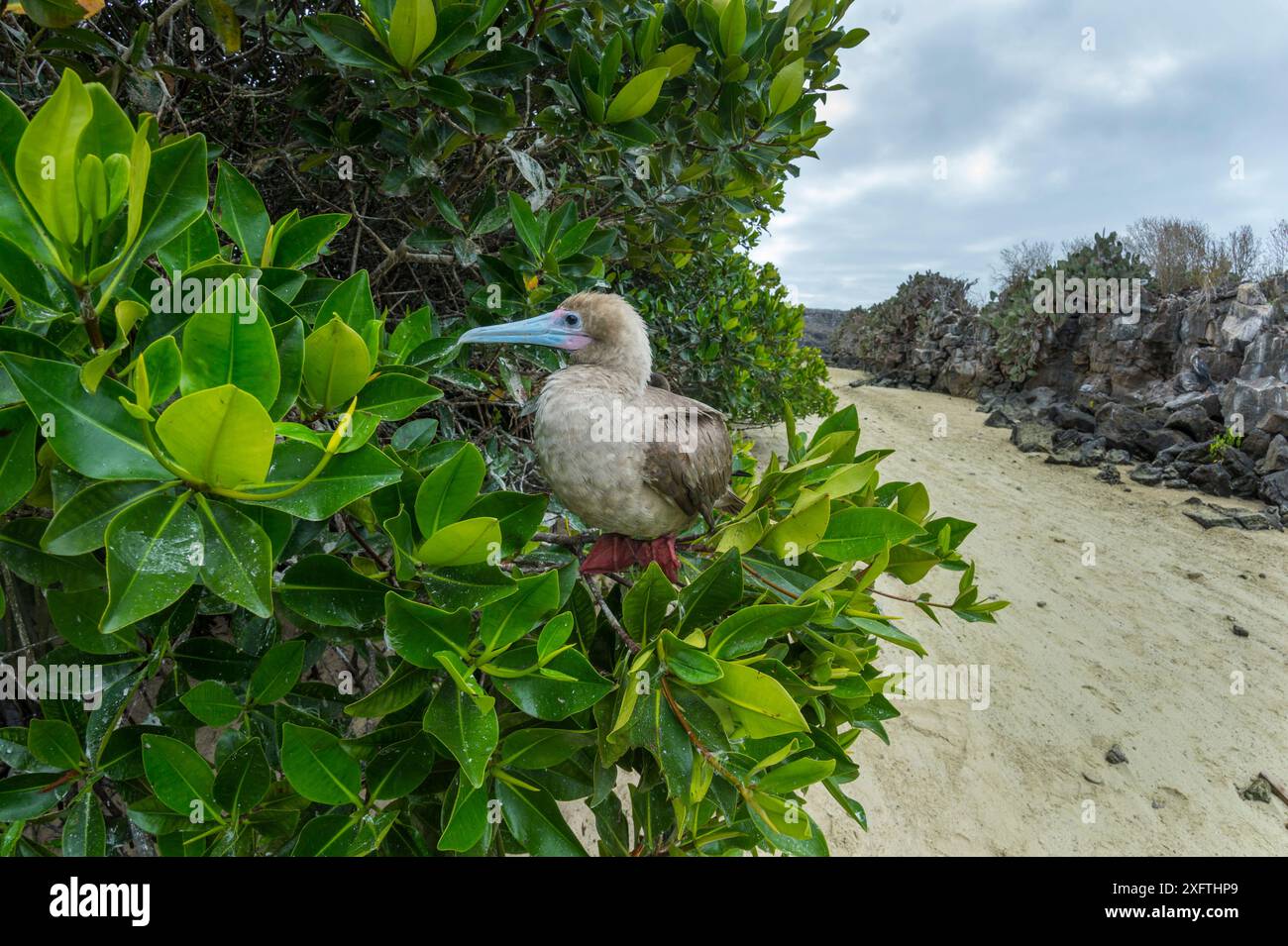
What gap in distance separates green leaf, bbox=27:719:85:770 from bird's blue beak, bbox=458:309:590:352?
1.26 metres

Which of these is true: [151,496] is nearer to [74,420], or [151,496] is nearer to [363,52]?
[74,420]

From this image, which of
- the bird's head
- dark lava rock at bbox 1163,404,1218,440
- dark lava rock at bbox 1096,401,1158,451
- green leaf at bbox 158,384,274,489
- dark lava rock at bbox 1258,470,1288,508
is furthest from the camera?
dark lava rock at bbox 1096,401,1158,451

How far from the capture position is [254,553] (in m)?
0.91

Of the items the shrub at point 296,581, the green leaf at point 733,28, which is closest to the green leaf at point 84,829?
the shrub at point 296,581

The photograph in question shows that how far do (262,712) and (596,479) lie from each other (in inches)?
36.1

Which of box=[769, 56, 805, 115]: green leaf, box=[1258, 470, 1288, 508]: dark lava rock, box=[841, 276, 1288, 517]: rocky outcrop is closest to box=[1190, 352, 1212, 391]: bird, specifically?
box=[841, 276, 1288, 517]: rocky outcrop

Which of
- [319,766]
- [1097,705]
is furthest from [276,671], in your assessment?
[1097,705]

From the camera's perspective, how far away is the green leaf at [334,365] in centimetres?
107

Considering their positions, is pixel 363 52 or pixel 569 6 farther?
pixel 569 6

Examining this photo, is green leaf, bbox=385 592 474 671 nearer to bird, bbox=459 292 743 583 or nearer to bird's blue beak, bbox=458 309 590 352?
bird, bbox=459 292 743 583

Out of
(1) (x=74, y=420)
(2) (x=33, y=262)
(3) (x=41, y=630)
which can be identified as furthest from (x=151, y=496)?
(3) (x=41, y=630)

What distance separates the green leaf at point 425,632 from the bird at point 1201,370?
14.3 m

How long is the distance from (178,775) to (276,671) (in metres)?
0.24

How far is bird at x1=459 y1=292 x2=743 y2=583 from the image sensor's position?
5.64 feet
